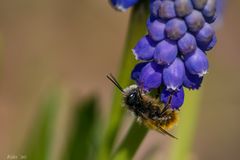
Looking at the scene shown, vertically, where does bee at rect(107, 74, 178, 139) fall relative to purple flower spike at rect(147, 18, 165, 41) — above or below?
below

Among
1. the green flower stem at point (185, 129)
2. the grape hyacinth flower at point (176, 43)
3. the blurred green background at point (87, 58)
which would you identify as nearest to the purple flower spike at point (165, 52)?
the grape hyacinth flower at point (176, 43)

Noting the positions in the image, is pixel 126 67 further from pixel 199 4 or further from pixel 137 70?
pixel 199 4

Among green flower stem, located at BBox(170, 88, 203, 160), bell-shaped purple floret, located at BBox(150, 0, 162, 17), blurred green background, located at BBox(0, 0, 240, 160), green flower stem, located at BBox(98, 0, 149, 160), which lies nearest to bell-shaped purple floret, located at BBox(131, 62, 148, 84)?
bell-shaped purple floret, located at BBox(150, 0, 162, 17)

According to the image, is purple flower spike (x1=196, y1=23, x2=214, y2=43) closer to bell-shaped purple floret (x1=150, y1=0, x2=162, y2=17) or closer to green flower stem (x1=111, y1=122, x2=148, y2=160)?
bell-shaped purple floret (x1=150, y1=0, x2=162, y2=17)

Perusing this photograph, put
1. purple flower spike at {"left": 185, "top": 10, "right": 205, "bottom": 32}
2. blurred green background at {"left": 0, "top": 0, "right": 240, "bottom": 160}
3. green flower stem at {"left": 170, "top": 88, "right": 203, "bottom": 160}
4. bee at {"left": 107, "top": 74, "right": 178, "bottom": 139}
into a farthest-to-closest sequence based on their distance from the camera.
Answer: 1. blurred green background at {"left": 0, "top": 0, "right": 240, "bottom": 160}
2. green flower stem at {"left": 170, "top": 88, "right": 203, "bottom": 160}
3. bee at {"left": 107, "top": 74, "right": 178, "bottom": 139}
4. purple flower spike at {"left": 185, "top": 10, "right": 205, "bottom": 32}

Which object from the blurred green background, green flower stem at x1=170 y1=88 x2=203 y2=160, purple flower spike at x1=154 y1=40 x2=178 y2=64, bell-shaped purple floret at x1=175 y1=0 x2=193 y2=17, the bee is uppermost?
bell-shaped purple floret at x1=175 y1=0 x2=193 y2=17

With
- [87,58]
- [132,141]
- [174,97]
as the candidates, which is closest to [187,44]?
[174,97]
